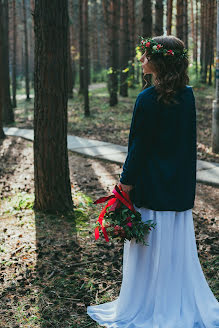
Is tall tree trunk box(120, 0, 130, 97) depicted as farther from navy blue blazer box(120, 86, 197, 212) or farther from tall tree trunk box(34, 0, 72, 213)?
navy blue blazer box(120, 86, 197, 212)

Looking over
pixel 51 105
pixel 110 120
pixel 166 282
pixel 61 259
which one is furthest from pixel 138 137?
pixel 110 120

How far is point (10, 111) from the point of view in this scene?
1609cm

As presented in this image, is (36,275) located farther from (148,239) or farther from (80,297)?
(148,239)

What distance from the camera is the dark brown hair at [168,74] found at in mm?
2652

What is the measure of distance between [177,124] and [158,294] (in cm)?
134

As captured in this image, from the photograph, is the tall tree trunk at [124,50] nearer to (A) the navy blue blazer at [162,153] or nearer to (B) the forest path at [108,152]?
(B) the forest path at [108,152]

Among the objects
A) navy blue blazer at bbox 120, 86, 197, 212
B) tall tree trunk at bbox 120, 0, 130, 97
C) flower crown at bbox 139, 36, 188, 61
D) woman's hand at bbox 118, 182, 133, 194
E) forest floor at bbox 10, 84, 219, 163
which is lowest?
forest floor at bbox 10, 84, 219, 163

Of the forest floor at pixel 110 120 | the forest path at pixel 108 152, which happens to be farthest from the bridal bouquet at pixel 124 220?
the forest floor at pixel 110 120

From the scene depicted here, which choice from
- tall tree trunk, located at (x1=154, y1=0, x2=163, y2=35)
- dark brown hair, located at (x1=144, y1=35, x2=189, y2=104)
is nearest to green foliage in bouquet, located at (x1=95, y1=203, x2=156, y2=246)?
dark brown hair, located at (x1=144, y1=35, x2=189, y2=104)

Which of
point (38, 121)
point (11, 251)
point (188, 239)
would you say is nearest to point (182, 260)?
point (188, 239)

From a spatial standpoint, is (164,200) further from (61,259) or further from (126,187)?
(61,259)

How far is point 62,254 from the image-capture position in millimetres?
4672

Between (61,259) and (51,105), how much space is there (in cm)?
205

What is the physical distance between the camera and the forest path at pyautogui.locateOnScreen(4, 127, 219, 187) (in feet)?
24.4
